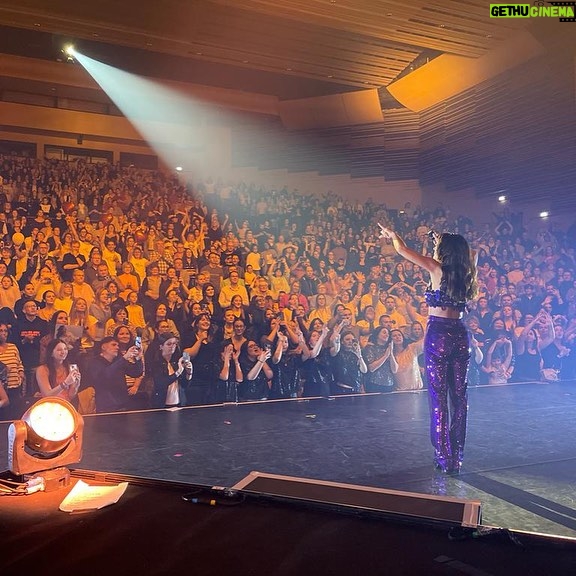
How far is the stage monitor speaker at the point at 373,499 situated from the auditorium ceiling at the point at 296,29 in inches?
182

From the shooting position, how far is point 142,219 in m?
6.70

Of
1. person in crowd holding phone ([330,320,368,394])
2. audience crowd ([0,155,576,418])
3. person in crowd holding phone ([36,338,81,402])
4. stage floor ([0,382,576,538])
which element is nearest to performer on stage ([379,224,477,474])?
stage floor ([0,382,576,538])

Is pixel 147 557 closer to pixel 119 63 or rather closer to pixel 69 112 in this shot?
pixel 119 63

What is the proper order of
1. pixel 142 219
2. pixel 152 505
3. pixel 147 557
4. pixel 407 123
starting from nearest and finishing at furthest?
1. pixel 147 557
2. pixel 152 505
3. pixel 142 219
4. pixel 407 123

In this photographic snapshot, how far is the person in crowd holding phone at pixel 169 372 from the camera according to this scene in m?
6.06

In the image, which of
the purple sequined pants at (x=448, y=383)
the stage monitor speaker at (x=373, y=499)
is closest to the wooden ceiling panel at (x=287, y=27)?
the purple sequined pants at (x=448, y=383)

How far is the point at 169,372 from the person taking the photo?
612 cm

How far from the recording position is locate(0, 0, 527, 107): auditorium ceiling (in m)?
5.23

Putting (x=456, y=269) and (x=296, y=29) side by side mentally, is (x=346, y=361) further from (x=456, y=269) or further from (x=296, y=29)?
(x=296, y=29)

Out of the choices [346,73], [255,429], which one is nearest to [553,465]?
[255,429]

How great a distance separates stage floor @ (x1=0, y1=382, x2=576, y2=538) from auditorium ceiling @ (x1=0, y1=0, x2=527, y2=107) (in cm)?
394

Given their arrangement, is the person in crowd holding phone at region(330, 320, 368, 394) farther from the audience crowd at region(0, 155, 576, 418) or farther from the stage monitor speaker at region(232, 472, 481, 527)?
the stage monitor speaker at region(232, 472, 481, 527)

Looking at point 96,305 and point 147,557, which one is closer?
point 147,557

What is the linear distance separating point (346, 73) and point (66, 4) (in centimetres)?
325
